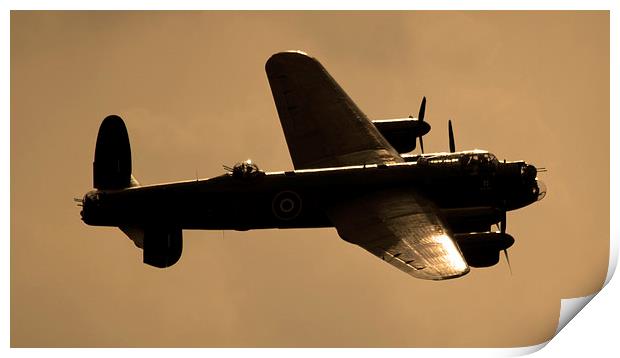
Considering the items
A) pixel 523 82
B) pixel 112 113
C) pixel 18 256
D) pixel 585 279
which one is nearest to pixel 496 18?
pixel 523 82

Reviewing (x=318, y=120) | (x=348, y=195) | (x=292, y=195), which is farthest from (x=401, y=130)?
(x=292, y=195)

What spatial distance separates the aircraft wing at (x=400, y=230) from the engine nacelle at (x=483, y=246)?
0.90 ft

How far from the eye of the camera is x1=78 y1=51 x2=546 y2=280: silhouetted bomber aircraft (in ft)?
82.9

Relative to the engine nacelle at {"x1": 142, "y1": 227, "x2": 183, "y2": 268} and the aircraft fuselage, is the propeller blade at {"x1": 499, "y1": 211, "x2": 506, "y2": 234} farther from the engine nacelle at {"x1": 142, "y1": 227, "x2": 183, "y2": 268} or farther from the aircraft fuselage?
the engine nacelle at {"x1": 142, "y1": 227, "x2": 183, "y2": 268}

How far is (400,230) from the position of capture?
26.4 meters

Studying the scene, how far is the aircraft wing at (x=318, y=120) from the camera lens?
29109mm

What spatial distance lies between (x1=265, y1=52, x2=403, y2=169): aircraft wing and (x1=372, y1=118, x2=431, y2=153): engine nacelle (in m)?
0.36

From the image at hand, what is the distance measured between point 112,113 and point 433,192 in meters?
7.91

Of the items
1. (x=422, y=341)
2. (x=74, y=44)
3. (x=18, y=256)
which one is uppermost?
(x=74, y=44)

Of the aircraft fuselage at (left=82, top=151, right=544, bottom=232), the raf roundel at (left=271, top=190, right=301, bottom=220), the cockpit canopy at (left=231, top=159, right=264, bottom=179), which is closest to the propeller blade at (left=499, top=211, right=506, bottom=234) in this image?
the aircraft fuselage at (left=82, top=151, right=544, bottom=232)

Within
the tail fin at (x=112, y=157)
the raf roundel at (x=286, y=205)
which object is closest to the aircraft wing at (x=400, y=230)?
the raf roundel at (x=286, y=205)

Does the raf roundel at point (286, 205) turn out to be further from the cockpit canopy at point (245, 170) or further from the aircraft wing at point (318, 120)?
the aircraft wing at point (318, 120)

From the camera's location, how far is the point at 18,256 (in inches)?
892

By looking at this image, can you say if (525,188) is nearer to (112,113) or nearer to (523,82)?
(523,82)
